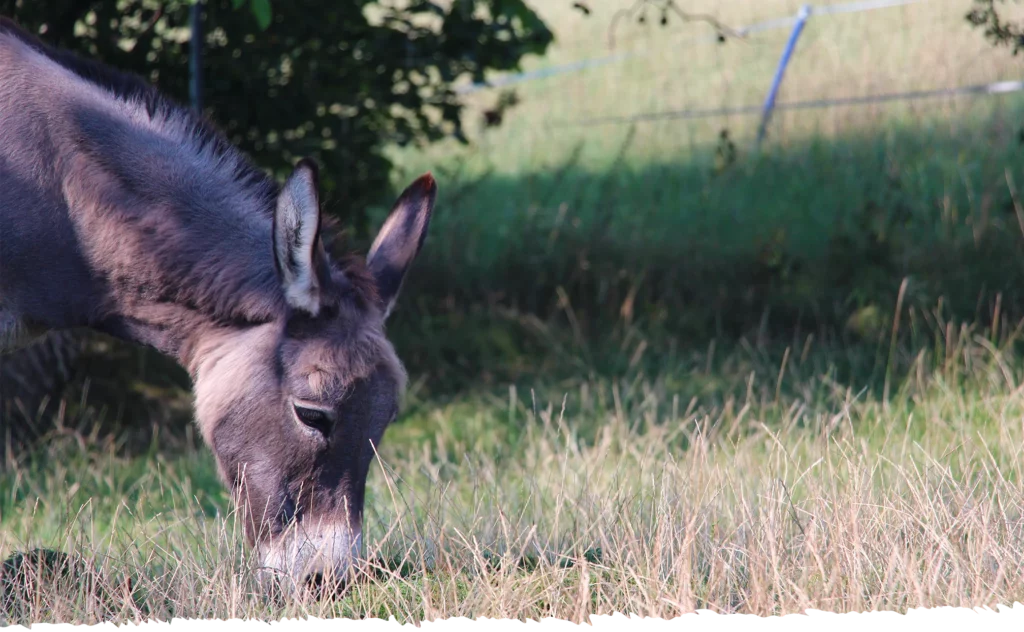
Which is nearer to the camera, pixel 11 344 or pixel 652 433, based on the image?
pixel 11 344

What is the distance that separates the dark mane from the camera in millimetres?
3686

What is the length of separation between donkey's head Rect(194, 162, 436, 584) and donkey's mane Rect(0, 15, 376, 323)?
62 millimetres

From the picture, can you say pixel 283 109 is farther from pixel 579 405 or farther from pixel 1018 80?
pixel 1018 80

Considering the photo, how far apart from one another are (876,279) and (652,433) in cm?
263

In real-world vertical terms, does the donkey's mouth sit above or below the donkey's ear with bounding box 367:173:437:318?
below

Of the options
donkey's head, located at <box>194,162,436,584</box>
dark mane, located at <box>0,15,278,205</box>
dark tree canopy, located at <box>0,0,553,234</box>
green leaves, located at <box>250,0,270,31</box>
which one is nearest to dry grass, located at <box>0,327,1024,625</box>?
donkey's head, located at <box>194,162,436,584</box>

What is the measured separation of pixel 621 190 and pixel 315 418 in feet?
21.4

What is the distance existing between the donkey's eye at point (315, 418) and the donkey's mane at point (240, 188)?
0.33 metres

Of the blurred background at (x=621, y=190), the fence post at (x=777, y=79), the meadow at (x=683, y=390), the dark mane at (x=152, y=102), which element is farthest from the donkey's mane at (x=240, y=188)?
the fence post at (x=777, y=79)

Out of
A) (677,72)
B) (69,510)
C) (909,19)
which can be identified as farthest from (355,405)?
(677,72)

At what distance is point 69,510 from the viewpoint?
4383 millimetres

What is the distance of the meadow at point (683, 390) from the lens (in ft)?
10.2

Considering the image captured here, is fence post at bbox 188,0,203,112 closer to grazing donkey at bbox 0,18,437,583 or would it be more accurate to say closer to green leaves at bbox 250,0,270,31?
green leaves at bbox 250,0,270,31

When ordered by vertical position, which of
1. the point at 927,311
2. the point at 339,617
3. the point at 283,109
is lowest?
the point at 339,617
